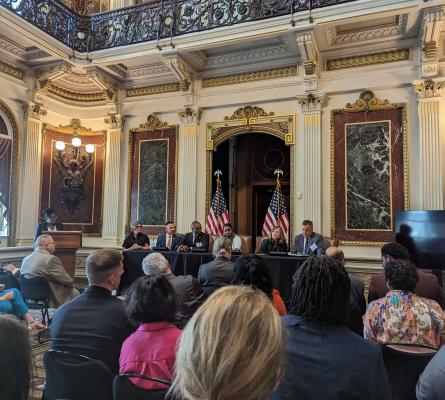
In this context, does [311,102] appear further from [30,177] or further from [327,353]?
[327,353]

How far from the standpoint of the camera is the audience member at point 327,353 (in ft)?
4.22

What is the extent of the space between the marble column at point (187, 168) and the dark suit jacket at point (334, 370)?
652cm

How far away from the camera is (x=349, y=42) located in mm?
6844

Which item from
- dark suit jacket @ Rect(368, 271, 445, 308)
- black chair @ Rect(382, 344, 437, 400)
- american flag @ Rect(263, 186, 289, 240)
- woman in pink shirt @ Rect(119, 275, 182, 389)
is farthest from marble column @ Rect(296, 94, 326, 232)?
woman in pink shirt @ Rect(119, 275, 182, 389)

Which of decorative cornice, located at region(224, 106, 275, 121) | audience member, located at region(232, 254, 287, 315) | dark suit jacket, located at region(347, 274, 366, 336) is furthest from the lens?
decorative cornice, located at region(224, 106, 275, 121)

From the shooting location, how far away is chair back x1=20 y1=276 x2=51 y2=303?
425 cm

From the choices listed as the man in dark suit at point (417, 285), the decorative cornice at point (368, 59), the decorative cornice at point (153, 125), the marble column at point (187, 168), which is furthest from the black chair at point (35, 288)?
the decorative cornice at point (368, 59)

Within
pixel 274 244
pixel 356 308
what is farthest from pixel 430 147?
pixel 356 308

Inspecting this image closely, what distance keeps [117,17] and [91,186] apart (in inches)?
150

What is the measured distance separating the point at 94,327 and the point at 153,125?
6.96m

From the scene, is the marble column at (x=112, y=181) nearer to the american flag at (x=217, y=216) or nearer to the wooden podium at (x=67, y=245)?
the wooden podium at (x=67, y=245)

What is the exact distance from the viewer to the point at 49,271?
4344mm

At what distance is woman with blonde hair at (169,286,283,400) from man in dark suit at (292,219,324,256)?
5.27 metres

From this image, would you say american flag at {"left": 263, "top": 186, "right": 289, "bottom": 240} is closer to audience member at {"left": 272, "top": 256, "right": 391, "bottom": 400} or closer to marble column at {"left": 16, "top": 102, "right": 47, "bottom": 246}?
marble column at {"left": 16, "top": 102, "right": 47, "bottom": 246}
